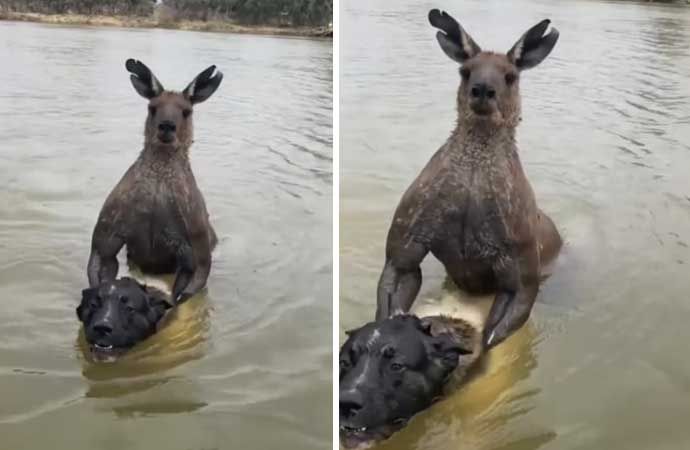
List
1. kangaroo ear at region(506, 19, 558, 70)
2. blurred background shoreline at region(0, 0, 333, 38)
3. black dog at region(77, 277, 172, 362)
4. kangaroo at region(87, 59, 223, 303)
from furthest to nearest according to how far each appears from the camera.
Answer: blurred background shoreline at region(0, 0, 333, 38) → kangaroo at region(87, 59, 223, 303) → black dog at region(77, 277, 172, 362) → kangaroo ear at region(506, 19, 558, 70)

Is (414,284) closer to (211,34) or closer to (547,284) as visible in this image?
(547,284)

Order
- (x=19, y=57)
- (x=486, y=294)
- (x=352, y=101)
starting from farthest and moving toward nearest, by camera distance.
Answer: (x=19, y=57) → (x=352, y=101) → (x=486, y=294)

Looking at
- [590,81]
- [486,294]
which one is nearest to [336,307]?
[486,294]

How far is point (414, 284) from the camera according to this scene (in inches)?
75.5

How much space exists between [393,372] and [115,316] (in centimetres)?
61

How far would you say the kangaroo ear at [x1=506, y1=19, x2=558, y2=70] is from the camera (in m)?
1.84

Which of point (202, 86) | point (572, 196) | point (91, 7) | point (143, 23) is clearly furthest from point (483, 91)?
point (91, 7)

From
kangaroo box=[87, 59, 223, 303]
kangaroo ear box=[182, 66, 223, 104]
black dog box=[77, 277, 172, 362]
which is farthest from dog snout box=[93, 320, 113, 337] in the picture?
kangaroo ear box=[182, 66, 223, 104]

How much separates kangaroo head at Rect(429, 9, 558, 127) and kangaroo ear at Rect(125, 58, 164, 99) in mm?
670

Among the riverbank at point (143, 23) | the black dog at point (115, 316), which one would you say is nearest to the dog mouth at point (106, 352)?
the black dog at point (115, 316)

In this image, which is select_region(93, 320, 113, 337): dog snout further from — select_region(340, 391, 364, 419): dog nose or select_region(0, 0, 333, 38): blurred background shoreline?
select_region(0, 0, 333, 38): blurred background shoreline

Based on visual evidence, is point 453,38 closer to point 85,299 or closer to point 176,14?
point 176,14

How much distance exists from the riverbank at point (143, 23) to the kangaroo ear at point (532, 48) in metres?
0.57

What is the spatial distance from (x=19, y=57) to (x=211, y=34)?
1.50 feet
